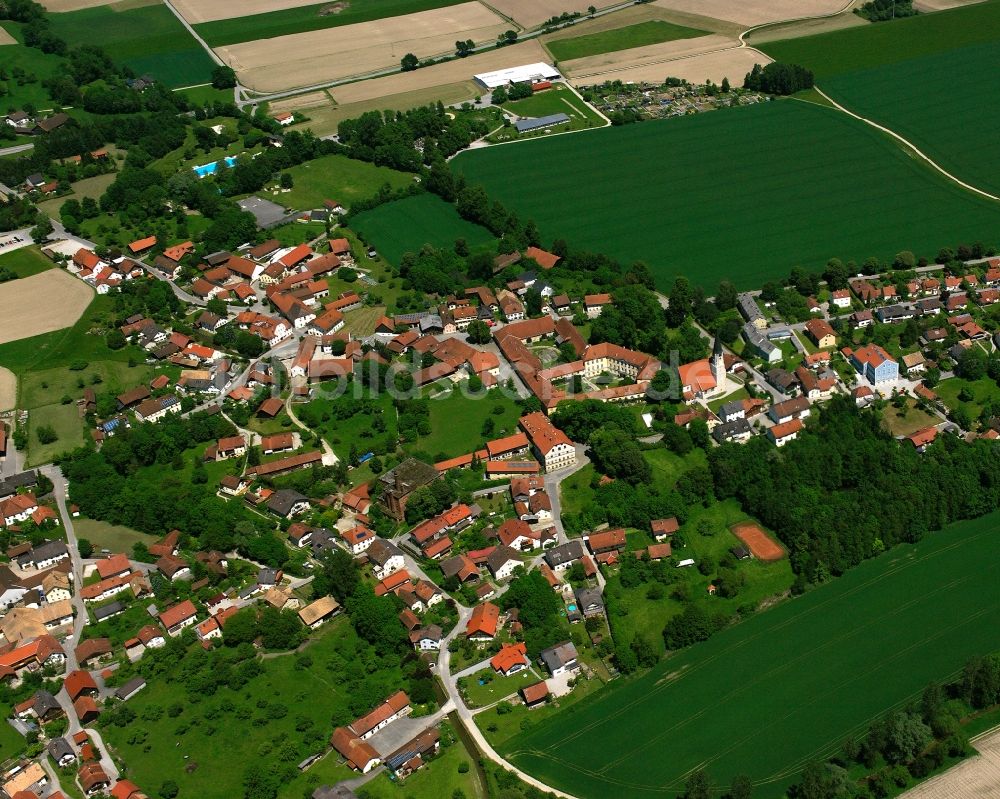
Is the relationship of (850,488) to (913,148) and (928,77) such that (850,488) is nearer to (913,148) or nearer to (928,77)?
(913,148)

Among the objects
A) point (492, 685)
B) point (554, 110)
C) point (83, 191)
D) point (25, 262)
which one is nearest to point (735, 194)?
point (554, 110)

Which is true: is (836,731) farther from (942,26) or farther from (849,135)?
(942,26)

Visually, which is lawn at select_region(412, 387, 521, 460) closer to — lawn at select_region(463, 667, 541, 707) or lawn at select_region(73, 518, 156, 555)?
lawn at select_region(73, 518, 156, 555)

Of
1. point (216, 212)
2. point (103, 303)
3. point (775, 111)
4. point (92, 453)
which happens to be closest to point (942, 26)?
point (775, 111)

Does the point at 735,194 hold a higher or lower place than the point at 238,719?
higher

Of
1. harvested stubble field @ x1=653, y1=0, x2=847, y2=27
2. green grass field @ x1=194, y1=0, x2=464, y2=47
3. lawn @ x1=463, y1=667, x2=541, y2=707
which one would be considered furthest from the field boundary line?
lawn @ x1=463, y1=667, x2=541, y2=707

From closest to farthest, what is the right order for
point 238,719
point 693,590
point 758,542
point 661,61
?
point 238,719 < point 693,590 < point 758,542 < point 661,61

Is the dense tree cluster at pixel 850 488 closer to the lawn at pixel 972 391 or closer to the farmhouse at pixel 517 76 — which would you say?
the lawn at pixel 972 391

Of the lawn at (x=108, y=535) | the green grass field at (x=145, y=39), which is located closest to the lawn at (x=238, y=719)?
the lawn at (x=108, y=535)
